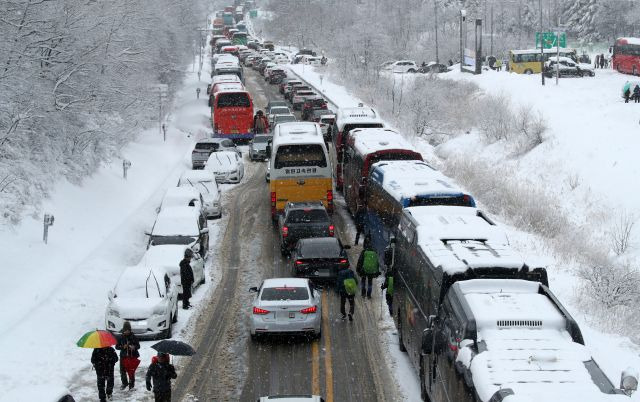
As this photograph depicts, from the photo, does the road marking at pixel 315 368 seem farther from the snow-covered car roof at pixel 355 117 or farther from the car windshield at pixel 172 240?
the snow-covered car roof at pixel 355 117

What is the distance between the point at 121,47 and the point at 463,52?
48.0 meters

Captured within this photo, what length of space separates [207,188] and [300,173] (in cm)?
494

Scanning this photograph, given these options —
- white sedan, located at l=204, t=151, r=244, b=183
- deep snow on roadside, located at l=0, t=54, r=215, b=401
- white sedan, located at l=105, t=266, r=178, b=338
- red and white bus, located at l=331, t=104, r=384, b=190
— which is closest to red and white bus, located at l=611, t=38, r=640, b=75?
red and white bus, located at l=331, t=104, r=384, b=190

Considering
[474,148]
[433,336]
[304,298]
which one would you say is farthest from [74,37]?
[474,148]

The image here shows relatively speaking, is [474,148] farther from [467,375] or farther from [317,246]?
[467,375]

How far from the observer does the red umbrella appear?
50.1ft

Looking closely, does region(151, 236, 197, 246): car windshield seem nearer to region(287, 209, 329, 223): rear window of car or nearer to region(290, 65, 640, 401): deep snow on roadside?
region(287, 209, 329, 223): rear window of car

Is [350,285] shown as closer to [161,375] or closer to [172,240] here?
[161,375]

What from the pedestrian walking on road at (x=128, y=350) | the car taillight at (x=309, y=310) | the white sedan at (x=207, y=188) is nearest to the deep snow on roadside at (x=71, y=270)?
the pedestrian walking on road at (x=128, y=350)

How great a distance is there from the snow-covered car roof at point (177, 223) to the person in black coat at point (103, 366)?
9656 mm

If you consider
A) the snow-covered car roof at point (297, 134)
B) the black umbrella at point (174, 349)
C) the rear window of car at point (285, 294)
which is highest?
the snow-covered car roof at point (297, 134)

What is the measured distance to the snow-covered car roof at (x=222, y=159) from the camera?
38062mm

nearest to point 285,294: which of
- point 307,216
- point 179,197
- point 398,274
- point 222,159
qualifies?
point 398,274

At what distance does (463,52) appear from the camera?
78062 millimetres
